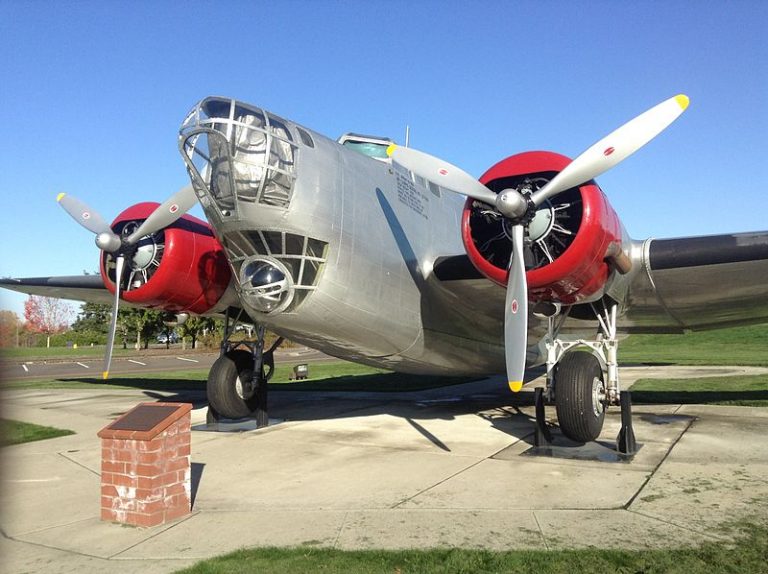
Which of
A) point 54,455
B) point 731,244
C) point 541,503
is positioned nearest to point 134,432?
point 541,503

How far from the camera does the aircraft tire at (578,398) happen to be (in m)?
7.80

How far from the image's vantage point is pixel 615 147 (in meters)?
7.54

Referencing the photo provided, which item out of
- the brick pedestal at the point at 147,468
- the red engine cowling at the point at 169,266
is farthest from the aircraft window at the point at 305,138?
the brick pedestal at the point at 147,468

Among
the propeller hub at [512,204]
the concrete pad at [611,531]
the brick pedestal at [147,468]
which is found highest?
the propeller hub at [512,204]

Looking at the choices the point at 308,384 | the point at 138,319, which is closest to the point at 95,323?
the point at 138,319

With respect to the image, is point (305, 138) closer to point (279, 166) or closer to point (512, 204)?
point (279, 166)

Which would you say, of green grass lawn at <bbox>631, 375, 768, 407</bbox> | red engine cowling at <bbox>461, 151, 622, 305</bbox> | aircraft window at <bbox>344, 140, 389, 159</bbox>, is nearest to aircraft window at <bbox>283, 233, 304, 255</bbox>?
red engine cowling at <bbox>461, 151, 622, 305</bbox>

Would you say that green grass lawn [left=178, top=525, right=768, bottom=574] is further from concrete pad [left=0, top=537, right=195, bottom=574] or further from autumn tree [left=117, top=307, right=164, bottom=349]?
autumn tree [left=117, top=307, right=164, bottom=349]

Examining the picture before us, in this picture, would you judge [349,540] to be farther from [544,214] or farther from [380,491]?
[544,214]

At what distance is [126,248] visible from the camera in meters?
10.5

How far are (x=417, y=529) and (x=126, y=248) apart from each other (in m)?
7.71

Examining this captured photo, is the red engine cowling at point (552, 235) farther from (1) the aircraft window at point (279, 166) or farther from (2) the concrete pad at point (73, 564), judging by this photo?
(2) the concrete pad at point (73, 564)

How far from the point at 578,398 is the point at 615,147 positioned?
3.25 metres

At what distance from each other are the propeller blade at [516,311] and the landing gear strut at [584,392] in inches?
33.0
